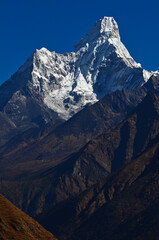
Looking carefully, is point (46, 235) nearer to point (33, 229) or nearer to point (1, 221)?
point (33, 229)

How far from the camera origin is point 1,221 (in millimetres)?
99562

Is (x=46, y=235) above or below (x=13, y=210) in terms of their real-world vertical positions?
below

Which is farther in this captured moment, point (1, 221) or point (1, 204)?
point (1, 204)

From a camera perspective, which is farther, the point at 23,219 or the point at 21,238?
the point at 23,219

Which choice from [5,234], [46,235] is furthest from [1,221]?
[46,235]

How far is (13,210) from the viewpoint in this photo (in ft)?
357

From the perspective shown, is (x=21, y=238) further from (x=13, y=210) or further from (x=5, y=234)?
(x=13, y=210)

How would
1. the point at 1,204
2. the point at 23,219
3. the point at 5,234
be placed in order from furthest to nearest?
1. the point at 1,204
2. the point at 23,219
3. the point at 5,234

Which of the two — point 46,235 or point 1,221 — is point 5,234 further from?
point 46,235

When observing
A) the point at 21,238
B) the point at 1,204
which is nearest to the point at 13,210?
the point at 1,204

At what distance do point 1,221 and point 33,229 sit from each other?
798 centimetres

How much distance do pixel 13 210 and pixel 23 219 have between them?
5163mm

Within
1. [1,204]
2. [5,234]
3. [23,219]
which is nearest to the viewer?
[5,234]

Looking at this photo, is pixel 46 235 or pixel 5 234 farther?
pixel 46 235
